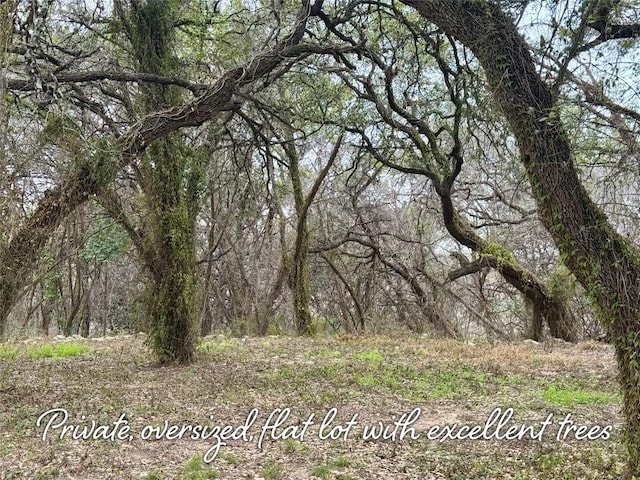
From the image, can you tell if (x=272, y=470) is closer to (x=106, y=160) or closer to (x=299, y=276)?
(x=106, y=160)

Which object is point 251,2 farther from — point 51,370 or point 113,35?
point 51,370

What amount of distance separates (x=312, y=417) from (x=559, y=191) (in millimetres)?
2532

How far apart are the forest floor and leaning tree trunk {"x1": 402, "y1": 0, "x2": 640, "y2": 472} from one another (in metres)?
0.81

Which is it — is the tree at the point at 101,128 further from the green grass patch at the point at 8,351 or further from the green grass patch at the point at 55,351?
the green grass patch at the point at 8,351

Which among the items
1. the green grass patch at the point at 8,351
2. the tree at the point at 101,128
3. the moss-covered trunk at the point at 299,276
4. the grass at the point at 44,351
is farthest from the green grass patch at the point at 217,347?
the green grass patch at the point at 8,351

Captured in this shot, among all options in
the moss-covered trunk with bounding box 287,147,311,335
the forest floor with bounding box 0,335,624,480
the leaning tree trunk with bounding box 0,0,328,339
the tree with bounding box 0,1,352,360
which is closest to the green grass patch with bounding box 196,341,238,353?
the forest floor with bounding box 0,335,624,480

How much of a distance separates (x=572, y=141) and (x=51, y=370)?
6065 mm

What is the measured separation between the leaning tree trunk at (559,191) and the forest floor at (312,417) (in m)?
0.81

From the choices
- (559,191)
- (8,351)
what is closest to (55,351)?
(8,351)

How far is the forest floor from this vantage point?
3492 millimetres

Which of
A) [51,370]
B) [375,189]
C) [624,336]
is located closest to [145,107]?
[51,370]

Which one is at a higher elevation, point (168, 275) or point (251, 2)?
point (251, 2)

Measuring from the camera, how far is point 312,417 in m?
4.56

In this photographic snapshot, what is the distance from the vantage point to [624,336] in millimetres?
3062
